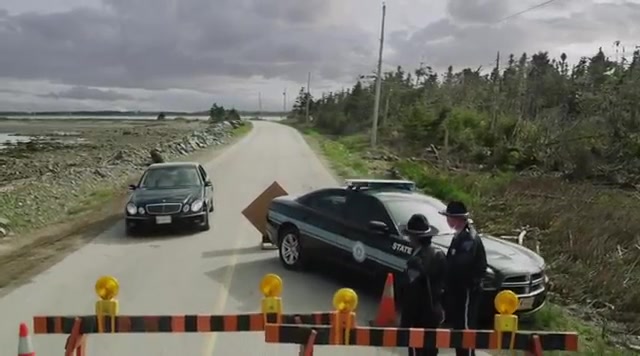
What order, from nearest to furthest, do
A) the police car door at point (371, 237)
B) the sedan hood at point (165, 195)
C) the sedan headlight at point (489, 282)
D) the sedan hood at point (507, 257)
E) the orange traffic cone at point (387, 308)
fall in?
the orange traffic cone at point (387, 308) → the sedan headlight at point (489, 282) → the sedan hood at point (507, 257) → the police car door at point (371, 237) → the sedan hood at point (165, 195)

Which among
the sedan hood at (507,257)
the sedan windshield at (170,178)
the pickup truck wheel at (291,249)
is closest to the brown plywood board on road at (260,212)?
the pickup truck wheel at (291,249)

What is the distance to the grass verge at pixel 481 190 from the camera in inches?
308

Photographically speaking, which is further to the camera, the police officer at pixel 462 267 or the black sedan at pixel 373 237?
the black sedan at pixel 373 237

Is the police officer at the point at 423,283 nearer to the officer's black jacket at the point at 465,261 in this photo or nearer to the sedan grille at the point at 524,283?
the officer's black jacket at the point at 465,261

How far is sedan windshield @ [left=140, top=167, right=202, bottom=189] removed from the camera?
50.0 ft

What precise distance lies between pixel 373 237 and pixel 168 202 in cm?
656

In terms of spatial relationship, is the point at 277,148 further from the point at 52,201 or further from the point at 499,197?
the point at 499,197

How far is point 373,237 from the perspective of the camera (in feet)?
Answer: 28.8

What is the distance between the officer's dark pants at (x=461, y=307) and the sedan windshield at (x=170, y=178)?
10305mm

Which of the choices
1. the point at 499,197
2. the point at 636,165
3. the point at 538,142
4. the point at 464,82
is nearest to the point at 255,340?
the point at 499,197

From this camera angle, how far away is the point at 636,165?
20.4 metres

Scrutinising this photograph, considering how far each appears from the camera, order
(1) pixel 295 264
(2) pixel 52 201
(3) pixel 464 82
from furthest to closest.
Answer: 1. (3) pixel 464 82
2. (2) pixel 52 201
3. (1) pixel 295 264

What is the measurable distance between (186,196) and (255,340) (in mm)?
7543

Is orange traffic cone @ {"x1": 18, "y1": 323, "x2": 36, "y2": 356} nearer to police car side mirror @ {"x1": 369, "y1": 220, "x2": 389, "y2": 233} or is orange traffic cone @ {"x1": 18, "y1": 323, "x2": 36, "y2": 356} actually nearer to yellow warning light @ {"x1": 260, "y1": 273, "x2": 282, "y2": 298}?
yellow warning light @ {"x1": 260, "y1": 273, "x2": 282, "y2": 298}
